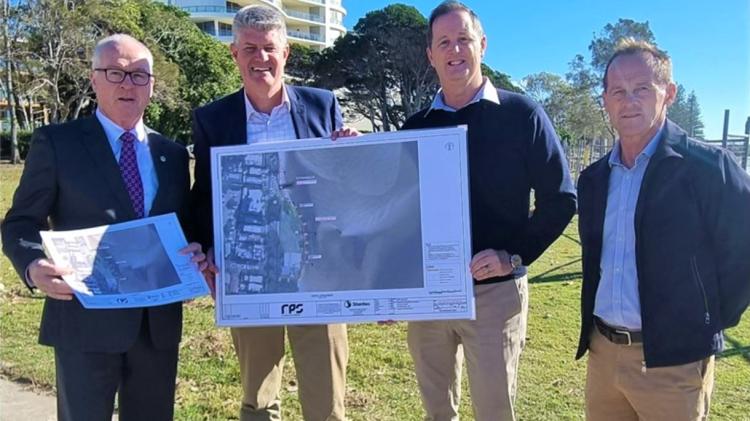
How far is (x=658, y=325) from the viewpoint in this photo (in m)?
2.57

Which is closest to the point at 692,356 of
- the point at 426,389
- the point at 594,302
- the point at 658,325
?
the point at 658,325

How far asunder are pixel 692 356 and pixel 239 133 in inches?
100

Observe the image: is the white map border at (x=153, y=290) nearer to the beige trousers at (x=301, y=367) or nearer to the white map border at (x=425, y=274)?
the white map border at (x=425, y=274)

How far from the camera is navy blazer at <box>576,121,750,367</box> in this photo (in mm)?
2523

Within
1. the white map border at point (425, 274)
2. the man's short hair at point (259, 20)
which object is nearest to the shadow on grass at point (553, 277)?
the white map border at point (425, 274)

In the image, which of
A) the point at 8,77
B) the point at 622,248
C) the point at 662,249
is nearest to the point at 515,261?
the point at 622,248

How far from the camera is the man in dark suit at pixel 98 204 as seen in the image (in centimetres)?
273

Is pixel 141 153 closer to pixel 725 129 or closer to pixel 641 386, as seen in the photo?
pixel 641 386

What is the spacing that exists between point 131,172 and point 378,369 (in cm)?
320

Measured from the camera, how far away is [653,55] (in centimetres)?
268

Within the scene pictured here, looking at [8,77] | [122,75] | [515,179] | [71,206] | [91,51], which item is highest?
[91,51]

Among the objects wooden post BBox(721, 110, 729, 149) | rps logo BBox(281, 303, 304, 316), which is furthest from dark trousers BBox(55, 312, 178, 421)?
wooden post BBox(721, 110, 729, 149)

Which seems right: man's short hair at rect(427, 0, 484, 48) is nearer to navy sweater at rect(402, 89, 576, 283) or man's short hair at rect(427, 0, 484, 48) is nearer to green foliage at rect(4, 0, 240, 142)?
navy sweater at rect(402, 89, 576, 283)

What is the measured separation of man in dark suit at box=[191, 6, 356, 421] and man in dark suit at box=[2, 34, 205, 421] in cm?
43
